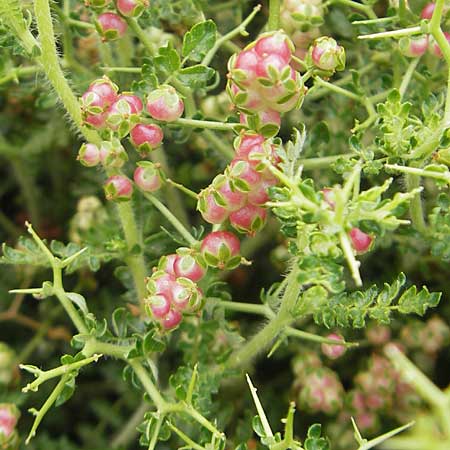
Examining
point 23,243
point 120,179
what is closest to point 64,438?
point 23,243

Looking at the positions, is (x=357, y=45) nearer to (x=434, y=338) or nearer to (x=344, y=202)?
(x=434, y=338)

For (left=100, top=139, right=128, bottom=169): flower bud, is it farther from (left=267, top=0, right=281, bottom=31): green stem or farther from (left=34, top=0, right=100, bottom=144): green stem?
(left=267, top=0, right=281, bottom=31): green stem

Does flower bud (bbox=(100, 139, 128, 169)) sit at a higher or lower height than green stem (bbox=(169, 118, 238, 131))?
lower

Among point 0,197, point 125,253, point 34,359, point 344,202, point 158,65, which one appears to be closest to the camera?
point 344,202

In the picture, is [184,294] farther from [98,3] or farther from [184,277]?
[98,3]

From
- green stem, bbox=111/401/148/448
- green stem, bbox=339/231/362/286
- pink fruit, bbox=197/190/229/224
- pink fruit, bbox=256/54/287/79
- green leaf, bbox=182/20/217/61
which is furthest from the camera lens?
green stem, bbox=111/401/148/448

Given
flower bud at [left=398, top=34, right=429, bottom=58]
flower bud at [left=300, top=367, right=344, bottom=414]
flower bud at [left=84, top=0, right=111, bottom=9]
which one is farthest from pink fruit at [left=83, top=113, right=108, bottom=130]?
flower bud at [left=300, top=367, right=344, bottom=414]
